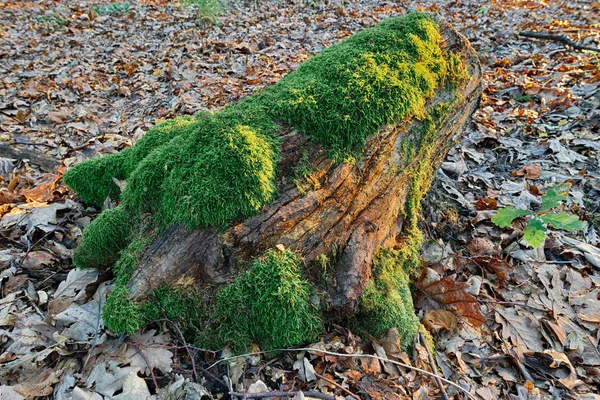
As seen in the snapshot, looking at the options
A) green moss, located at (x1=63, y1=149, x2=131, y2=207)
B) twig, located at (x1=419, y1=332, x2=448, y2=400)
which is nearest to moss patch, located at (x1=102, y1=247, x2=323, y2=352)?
twig, located at (x1=419, y1=332, x2=448, y2=400)

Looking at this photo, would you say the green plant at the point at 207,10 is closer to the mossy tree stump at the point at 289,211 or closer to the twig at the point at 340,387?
the mossy tree stump at the point at 289,211

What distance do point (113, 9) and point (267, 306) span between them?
419 inches

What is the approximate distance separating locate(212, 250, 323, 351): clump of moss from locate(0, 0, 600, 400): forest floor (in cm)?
15

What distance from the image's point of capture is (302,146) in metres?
2.41

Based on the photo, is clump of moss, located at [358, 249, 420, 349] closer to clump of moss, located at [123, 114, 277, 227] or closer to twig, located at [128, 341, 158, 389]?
clump of moss, located at [123, 114, 277, 227]

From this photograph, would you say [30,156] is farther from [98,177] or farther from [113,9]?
[113,9]

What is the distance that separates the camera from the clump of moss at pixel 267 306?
2.19m

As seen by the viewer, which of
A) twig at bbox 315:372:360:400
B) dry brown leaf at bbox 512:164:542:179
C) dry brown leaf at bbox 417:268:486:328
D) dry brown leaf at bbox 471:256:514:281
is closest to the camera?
twig at bbox 315:372:360:400

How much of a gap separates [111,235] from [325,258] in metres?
1.45

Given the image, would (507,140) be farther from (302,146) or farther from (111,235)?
(111,235)

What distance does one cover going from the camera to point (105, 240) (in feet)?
8.53

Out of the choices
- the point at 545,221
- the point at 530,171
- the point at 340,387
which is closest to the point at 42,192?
the point at 340,387

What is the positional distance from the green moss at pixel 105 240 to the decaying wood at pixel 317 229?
16.8 inches

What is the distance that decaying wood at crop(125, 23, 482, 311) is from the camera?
87.2 inches
